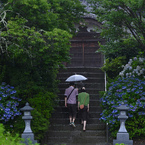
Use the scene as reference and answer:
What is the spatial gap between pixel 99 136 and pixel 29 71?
3612 millimetres

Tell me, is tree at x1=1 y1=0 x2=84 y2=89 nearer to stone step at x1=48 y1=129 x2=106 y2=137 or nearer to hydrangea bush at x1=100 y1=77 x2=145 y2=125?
hydrangea bush at x1=100 y1=77 x2=145 y2=125

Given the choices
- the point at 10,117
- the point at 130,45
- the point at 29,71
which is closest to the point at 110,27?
the point at 130,45

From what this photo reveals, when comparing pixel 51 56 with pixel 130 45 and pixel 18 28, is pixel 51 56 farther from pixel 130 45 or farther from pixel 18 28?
pixel 130 45

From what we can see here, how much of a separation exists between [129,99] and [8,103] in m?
4.10

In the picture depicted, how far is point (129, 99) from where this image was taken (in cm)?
1357

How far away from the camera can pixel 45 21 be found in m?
13.9

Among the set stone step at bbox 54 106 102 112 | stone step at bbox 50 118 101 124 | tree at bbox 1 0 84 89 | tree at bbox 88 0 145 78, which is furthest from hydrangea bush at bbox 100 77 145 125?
tree at bbox 1 0 84 89

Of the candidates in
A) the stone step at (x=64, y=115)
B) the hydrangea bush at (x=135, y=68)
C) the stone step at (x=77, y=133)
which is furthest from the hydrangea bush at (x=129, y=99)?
the stone step at (x=64, y=115)

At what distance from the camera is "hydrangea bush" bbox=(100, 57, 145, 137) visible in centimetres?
1314

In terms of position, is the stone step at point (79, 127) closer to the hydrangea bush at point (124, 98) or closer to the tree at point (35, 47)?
the tree at point (35, 47)

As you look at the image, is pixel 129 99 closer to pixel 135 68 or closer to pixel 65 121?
pixel 135 68

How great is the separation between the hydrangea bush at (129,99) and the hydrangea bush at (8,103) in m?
2.99

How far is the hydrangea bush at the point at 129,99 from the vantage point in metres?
13.1

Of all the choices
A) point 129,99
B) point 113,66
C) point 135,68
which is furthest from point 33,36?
point 113,66
